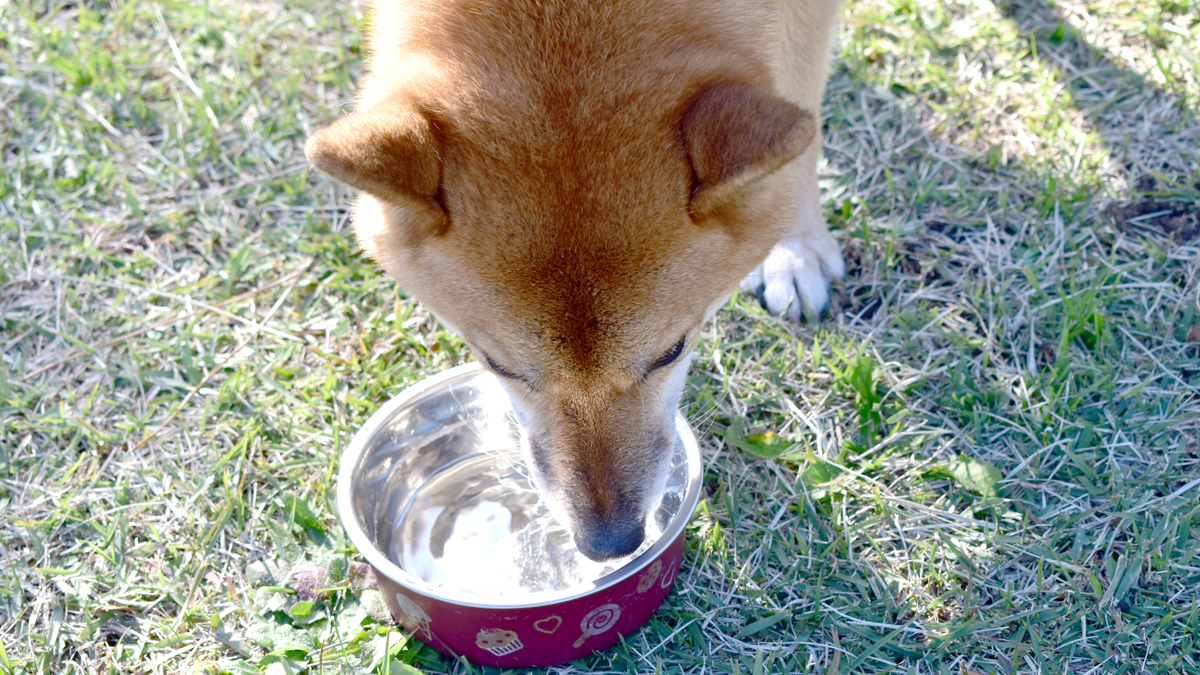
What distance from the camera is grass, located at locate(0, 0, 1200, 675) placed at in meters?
2.83

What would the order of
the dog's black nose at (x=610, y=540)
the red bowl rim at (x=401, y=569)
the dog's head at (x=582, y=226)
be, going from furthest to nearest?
the dog's black nose at (x=610, y=540) → the red bowl rim at (x=401, y=569) → the dog's head at (x=582, y=226)

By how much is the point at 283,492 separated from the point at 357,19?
308 cm

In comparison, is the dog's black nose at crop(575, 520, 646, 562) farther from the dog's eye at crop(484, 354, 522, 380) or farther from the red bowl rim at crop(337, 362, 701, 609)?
the dog's eye at crop(484, 354, 522, 380)

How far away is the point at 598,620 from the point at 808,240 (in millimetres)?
1963

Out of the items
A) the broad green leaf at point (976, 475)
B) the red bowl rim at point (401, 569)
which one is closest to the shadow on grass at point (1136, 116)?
the broad green leaf at point (976, 475)

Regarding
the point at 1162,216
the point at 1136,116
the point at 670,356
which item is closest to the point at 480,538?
the point at 670,356

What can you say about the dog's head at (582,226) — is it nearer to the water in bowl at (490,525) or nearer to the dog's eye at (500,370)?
the dog's eye at (500,370)

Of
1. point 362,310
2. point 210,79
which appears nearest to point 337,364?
point 362,310

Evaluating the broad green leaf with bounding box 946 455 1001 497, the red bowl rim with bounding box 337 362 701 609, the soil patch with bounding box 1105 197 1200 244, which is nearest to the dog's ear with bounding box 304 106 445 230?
the red bowl rim with bounding box 337 362 701 609

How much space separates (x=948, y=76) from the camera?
445 centimetres

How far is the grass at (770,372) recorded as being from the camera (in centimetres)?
283

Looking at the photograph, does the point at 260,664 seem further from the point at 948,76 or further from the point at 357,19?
the point at 948,76

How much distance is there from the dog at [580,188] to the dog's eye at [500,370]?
1cm

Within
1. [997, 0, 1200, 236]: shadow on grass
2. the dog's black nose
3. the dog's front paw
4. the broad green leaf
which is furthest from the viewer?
[997, 0, 1200, 236]: shadow on grass
